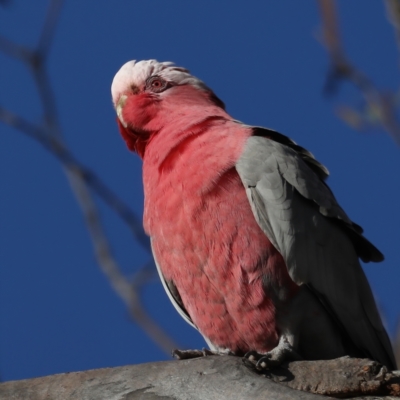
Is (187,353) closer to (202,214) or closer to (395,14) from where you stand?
(202,214)

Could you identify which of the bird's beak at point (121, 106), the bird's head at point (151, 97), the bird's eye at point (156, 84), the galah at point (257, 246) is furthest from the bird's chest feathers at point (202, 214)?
the bird's eye at point (156, 84)

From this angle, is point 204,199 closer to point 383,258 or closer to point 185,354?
point 185,354

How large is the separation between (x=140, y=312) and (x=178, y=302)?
78.8 inches

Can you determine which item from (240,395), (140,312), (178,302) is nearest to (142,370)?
(240,395)

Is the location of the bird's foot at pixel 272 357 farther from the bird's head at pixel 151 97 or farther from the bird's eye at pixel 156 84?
the bird's eye at pixel 156 84

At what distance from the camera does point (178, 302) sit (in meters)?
5.46

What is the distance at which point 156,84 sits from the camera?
240 inches

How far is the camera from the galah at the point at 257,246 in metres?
4.66

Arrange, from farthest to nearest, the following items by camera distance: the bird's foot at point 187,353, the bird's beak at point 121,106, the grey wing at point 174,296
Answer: the bird's beak at point 121,106 → the grey wing at point 174,296 → the bird's foot at point 187,353

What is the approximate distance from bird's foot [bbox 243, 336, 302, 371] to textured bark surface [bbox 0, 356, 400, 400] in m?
0.06

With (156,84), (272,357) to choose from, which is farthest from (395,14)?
(272,357)

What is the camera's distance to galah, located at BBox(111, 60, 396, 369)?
4.66 metres

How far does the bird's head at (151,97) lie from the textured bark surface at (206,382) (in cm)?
246

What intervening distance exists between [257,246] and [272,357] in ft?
3.02
